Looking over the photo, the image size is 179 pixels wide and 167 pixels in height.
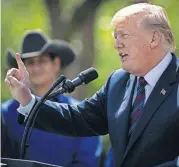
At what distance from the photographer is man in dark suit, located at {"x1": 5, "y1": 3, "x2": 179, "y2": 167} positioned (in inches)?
168

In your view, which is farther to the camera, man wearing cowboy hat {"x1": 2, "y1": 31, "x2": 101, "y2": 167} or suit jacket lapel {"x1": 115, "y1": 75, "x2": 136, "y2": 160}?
man wearing cowboy hat {"x1": 2, "y1": 31, "x2": 101, "y2": 167}

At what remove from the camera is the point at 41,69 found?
6.23m

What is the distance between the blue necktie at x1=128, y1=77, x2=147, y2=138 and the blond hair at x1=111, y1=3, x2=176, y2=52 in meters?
0.24

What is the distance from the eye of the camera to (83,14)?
12555 mm

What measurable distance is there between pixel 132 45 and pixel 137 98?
0.29 m

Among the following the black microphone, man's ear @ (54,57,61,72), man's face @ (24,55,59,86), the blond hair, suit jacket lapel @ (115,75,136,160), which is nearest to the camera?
the black microphone

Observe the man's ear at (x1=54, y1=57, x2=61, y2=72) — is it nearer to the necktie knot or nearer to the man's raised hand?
the man's raised hand

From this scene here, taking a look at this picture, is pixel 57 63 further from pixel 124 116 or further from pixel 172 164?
pixel 172 164

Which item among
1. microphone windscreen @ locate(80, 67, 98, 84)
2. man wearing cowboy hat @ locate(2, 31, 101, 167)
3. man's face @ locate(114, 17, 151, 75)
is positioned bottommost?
man wearing cowboy hat @ locate(2, 31, 101, 167)

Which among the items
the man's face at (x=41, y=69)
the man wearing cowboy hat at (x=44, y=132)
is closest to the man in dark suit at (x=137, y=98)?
the man wearing cowboy hat at (x=44, y=132)

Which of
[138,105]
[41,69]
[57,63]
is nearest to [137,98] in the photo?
[138,105]

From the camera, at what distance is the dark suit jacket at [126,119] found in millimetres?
4235

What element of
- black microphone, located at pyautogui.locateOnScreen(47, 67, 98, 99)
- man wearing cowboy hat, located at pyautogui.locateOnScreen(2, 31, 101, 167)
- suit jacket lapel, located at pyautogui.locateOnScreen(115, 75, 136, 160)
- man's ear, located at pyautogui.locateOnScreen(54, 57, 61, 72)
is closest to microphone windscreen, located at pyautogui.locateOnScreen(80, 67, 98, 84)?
black microphone, located at pyautogui.locateOnScreen(47, 67, 98, 99)

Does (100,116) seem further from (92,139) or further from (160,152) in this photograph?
(92,139)
